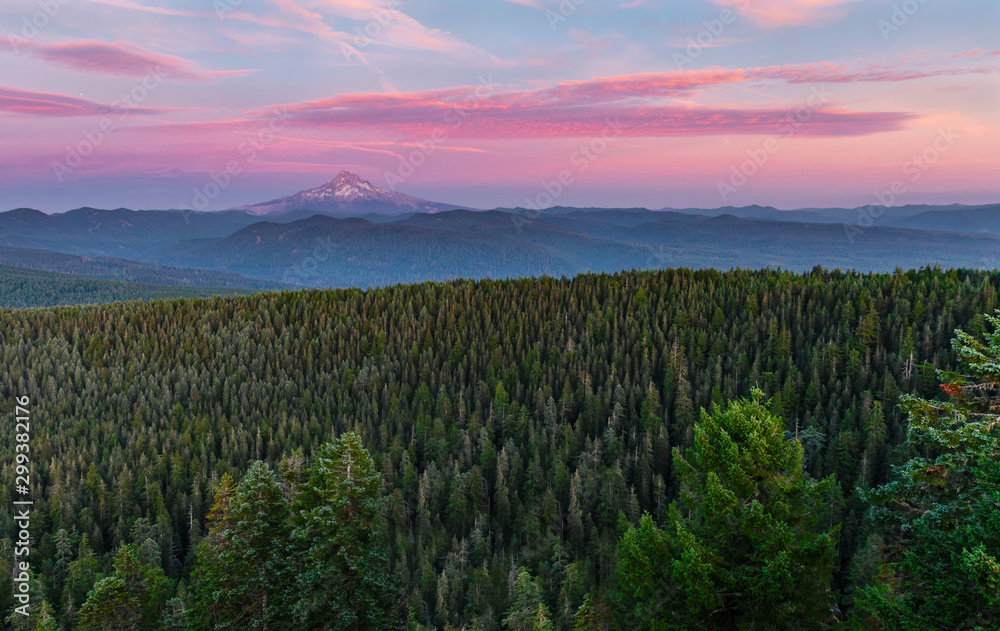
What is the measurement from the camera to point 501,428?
151000mm

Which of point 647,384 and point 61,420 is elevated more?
point 647,384

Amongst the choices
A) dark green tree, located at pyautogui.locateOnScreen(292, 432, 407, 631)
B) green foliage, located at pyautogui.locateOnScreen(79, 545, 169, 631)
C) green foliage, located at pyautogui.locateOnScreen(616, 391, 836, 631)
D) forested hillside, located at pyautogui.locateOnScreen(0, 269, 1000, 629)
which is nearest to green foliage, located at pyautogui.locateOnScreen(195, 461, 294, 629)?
dark green tree, located at pyautogui.locateOnScreen(292, 432, 407, 631)

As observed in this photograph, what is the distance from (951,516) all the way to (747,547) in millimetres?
7520

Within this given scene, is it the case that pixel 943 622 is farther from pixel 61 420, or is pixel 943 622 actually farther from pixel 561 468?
pixel 61 420

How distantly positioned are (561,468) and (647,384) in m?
46.6

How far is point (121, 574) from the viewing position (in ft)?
135

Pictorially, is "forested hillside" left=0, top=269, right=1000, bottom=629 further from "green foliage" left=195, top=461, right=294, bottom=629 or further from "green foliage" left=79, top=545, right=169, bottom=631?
"green foliage" left=195, top=461, right=294, bottom=629

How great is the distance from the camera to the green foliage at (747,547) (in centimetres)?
2205

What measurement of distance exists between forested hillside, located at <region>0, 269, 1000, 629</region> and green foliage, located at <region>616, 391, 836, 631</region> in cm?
2356

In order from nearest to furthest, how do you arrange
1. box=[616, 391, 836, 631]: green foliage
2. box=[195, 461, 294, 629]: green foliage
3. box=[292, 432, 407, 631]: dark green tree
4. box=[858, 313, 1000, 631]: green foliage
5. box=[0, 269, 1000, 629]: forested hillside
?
box=[858, 313, 1000, 631]: green foliage → box=[616, 391, 836, 631]: green foliage → box=[292, 432, 407, 631]: dark green tree → box=[195, 461, 294, 629]: green foliage → box=[0, 269, 1000, 629]: forested hillside

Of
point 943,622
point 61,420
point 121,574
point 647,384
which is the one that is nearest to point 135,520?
point 61,420

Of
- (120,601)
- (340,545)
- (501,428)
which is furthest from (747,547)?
(501,428)

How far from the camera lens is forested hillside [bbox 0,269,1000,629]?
91.1 metres

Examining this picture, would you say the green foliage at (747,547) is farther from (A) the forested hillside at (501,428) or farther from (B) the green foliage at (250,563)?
(A) the forested hillside at (501,428)
